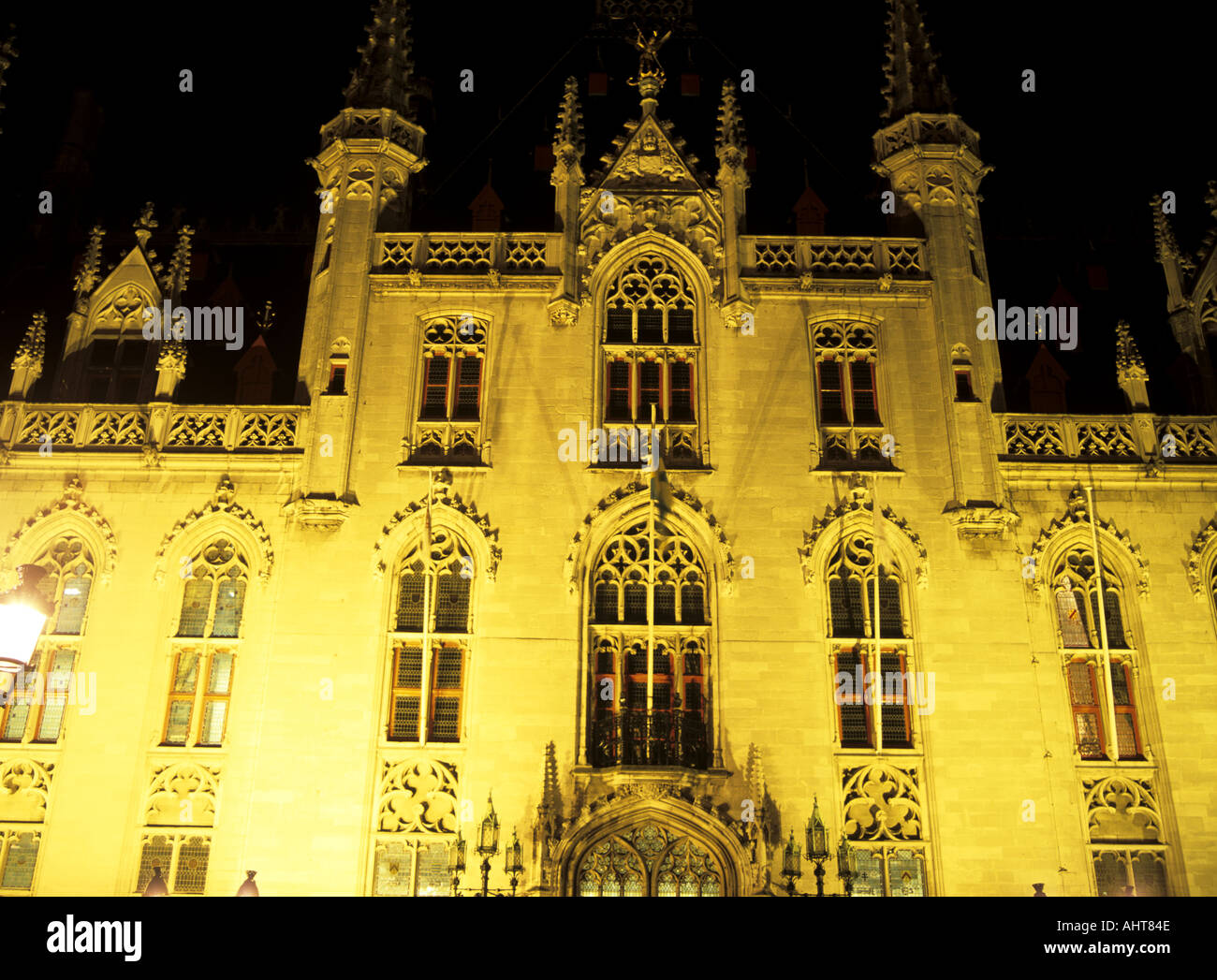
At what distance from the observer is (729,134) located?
2411 cm

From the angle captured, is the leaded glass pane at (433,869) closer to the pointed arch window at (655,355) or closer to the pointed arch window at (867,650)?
the pointed arch window at (867,650)

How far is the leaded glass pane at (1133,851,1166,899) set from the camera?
18.8 m

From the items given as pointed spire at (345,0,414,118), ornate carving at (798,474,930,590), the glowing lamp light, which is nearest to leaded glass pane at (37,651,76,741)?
the glowing lamp light

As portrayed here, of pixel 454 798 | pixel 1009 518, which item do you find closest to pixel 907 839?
pixel 1009 518

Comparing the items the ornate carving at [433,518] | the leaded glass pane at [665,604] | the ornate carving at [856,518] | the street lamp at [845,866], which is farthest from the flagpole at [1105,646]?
the ornate carving at [433,518]

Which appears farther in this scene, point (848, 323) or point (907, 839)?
point (848, 323)

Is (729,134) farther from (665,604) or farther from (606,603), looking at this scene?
(606,603)

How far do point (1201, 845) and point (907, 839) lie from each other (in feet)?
15.8

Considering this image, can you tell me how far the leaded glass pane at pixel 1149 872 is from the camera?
18.8 m

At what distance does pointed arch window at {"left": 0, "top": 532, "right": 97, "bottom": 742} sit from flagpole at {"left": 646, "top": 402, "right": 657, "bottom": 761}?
32.1ft

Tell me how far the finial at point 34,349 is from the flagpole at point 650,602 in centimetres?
1204

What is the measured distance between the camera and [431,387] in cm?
2256

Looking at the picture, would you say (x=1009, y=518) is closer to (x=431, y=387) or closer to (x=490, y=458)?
(x=490, y=458)

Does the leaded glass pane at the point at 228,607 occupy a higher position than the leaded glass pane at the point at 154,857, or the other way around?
the leaded glass pane at the point at 228,607
